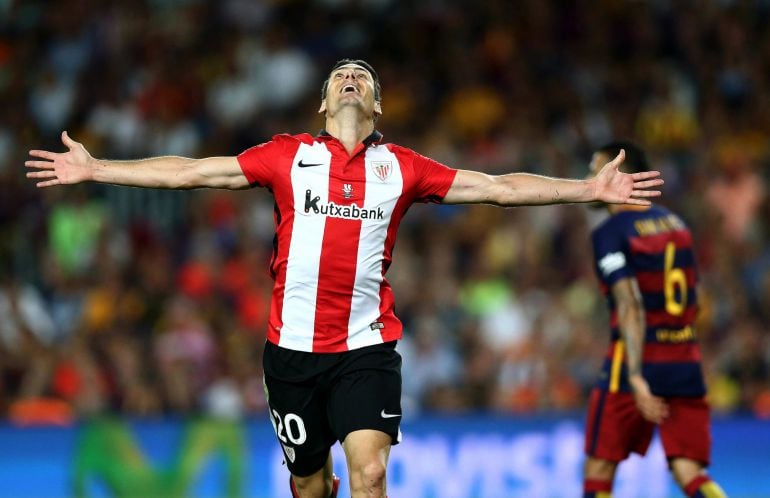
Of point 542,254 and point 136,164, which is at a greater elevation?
point 542,254

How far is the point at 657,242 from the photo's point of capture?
8.34 metres

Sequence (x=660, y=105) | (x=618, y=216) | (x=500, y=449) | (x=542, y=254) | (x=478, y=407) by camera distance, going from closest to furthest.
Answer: (x=618, y=216) → (x=500, y=449) → (x=478, y=407) → (x=542, y=254) → (x=660, y=105)

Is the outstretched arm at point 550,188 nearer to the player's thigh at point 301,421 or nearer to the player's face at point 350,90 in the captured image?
the player's face at point 350,90

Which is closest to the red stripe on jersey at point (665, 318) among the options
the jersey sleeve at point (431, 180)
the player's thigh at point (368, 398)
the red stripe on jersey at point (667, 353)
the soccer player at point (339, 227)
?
the red stripe on jersey at point (667, 353)

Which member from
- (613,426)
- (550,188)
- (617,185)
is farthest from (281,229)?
(613,426)

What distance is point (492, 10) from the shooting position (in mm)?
16094

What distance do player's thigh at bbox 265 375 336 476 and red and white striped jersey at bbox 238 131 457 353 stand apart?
0.21 m

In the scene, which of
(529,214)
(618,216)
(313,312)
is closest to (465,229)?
(529,214)

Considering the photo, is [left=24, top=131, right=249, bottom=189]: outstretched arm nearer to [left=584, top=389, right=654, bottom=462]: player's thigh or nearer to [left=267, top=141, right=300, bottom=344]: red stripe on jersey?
[left=267, top=141, right=300, bottom=344]: red stripe on jersey

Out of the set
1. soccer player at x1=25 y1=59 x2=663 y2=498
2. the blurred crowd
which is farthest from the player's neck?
the blurred crowd

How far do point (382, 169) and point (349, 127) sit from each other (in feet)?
0.83

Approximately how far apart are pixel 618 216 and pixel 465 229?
592 centimetres

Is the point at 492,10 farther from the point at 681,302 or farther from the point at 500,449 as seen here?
the point at 681,302

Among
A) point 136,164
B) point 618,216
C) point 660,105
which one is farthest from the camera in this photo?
point 660,105
